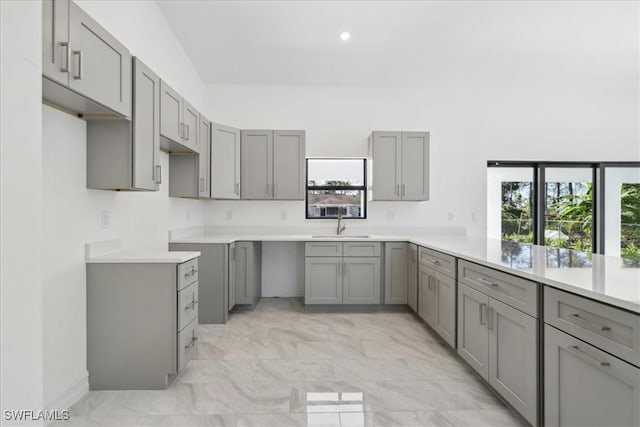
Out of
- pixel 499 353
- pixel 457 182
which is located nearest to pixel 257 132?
pixel 457 182

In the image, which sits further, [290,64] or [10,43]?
[290,64]

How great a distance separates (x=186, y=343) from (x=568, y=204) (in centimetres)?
519

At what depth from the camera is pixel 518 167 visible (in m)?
5.02

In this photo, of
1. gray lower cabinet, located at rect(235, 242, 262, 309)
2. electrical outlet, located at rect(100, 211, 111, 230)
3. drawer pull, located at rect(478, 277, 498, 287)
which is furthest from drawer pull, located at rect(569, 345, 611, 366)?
gray lower cabinet, located at rect(235, 242, 262, 309)

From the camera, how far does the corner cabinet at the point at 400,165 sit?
4.43 m

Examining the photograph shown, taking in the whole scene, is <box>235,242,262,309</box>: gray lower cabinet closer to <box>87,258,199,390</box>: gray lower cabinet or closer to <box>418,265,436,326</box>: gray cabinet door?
<box>87,258,199,390</box>: gray lower cabinet

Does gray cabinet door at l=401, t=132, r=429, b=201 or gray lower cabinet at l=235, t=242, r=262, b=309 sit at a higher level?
gray cabinet door at l=401, t=132, r=429, b=201

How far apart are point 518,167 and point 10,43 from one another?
18.0ft

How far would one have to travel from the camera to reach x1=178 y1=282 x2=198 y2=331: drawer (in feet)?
7.83

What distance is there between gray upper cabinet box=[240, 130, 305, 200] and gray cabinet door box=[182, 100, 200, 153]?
93 cm

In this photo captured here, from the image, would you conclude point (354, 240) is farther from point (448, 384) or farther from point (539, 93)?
point (539, 93)

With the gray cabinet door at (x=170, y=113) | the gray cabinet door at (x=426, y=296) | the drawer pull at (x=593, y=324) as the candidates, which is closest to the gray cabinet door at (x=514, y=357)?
the drawer pull at (x=593, y=324)

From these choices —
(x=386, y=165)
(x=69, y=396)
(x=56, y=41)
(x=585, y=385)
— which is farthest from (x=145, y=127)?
(x=386, y=165)

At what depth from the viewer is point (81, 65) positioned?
1.71 metres
